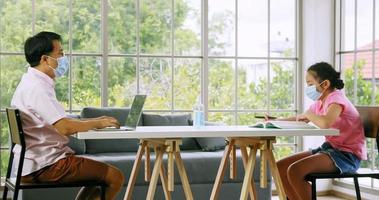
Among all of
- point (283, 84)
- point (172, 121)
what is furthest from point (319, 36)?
point (172, 121)

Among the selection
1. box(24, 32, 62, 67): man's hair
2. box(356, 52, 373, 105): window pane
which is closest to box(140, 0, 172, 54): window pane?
box(356, 52, 373, 105): window pane

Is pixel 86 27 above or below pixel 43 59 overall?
above

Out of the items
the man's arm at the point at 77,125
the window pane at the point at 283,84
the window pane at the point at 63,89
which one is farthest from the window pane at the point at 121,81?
the man's arm at the point at 77,125

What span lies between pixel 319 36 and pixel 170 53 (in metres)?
1.57

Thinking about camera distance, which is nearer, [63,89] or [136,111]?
[136,111]

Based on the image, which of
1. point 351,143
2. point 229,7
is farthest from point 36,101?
point 229,7

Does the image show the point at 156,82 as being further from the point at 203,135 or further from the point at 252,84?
the point at 203,135

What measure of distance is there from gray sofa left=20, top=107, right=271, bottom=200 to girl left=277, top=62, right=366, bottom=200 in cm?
87

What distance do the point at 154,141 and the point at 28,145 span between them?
2.64 ft

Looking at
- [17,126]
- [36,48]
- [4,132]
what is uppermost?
[36,48]

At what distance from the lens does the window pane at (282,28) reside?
6.74m

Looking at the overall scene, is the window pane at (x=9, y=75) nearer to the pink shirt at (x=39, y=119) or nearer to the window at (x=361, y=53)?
the pink shirt at (x=39, y=119)

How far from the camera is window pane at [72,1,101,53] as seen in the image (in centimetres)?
619

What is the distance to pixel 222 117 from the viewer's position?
6.59m
